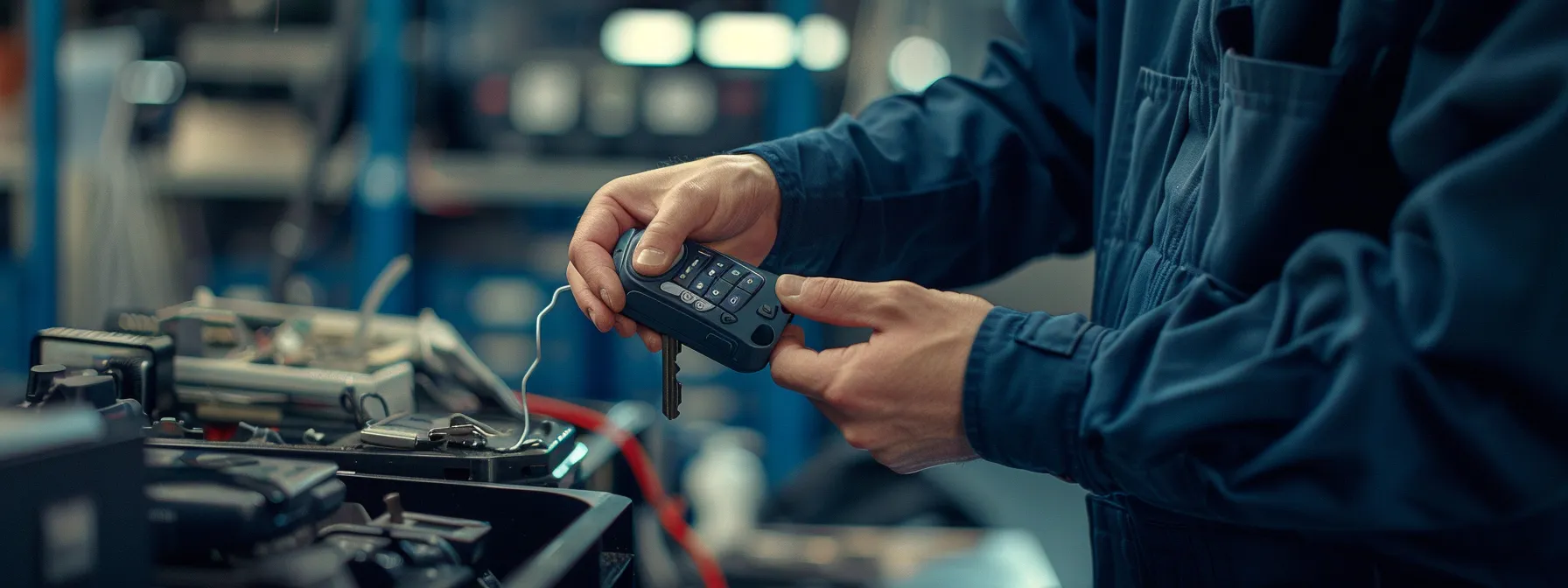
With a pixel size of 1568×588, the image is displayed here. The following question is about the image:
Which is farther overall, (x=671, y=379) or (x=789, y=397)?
(x=789, y=397)

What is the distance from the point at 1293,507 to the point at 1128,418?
8 centimetres

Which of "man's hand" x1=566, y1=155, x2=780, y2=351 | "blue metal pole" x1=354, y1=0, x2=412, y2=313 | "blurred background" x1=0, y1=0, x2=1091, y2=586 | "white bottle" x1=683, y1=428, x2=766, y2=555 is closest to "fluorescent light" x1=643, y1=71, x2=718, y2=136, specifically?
"blurred background" x1=0, y1=0, x2=1091, y2=586

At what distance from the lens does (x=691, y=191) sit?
0.76 meters

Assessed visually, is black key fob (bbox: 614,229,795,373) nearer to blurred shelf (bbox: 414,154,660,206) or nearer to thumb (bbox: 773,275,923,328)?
thumb (bbox: 773,275,923,328)

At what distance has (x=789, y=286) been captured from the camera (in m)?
0.67

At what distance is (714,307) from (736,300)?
0.05 feet

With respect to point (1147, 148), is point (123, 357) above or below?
below

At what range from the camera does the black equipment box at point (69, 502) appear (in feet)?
1.25

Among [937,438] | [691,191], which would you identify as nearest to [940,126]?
[691,191]

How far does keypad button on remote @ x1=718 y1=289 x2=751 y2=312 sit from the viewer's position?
0.67 m

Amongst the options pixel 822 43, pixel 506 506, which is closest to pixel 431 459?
pixel 506 506

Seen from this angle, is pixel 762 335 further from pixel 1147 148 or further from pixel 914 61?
pixel 914 61

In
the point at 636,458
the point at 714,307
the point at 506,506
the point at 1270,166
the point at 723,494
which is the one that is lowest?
the point at 723,494

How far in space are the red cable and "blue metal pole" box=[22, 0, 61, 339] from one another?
165 cm
